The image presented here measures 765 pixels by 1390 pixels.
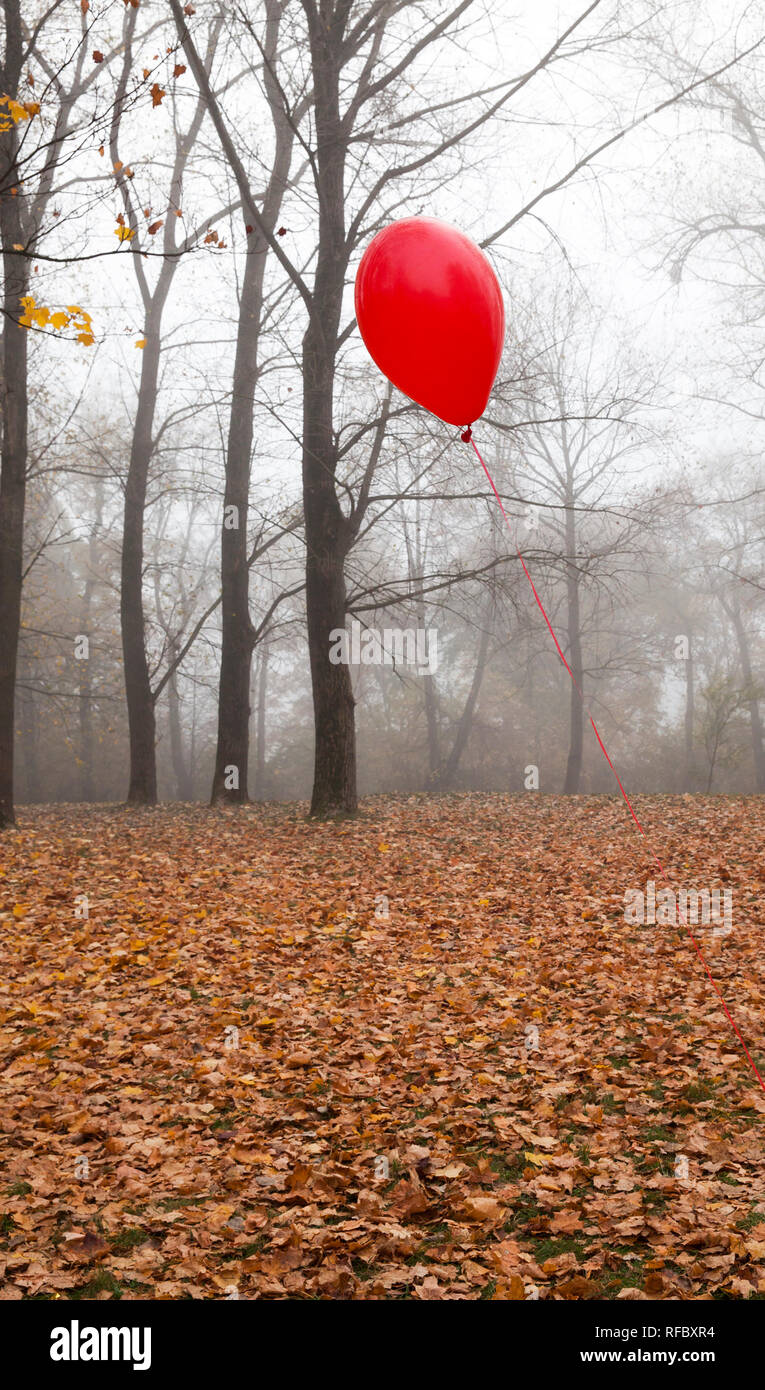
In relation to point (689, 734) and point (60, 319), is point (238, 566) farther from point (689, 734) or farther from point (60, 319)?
point (689, 734)

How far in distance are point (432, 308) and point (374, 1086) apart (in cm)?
381

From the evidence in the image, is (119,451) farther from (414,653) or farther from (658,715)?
(658,715)

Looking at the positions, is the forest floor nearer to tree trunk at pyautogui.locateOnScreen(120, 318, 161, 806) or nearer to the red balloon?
the red balloon

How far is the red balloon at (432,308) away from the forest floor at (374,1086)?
3545mm

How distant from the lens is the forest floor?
10.7 feet

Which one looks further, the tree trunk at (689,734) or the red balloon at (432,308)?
the tree trunk at (689,734)

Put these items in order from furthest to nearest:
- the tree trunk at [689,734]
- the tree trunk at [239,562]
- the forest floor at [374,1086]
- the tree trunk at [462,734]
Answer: the tree trunk at [689,734] → the tree trunk at [462,734] → the tree trunk at [239,562] → the forest floor at [374,1086]

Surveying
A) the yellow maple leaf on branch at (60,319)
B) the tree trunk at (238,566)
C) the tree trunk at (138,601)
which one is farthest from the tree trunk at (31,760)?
the yellow maple leaf on branch at (60,319)

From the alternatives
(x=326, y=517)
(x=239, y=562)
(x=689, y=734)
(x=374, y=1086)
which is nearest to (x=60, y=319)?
(x=374, y=1086)

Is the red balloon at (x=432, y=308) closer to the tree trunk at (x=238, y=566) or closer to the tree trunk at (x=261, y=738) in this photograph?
the tree trunk at (x=238, y=566)

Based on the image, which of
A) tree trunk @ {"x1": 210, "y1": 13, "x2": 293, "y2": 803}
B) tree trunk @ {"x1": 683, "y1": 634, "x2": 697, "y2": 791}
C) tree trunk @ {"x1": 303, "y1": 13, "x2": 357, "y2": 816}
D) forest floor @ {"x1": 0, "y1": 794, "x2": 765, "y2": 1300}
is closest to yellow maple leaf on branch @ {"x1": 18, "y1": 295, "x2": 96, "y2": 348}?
forest floor @ {"x1": 0, "y1": 794, "x2": 765, "y2": 1300}

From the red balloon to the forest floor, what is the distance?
11.6 feet

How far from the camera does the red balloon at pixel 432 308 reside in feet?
16.2
